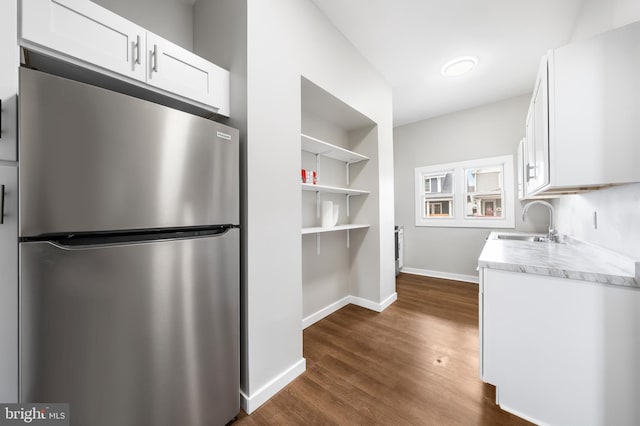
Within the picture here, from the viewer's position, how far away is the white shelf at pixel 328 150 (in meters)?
2.15

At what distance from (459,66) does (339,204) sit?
7.19 feet

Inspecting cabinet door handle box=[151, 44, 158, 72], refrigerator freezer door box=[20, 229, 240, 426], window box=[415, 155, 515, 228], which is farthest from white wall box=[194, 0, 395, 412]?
window box=[415, 155, 515, 228]

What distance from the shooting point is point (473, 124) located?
155 inches

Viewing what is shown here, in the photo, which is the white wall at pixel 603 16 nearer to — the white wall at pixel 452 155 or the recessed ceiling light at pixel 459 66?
the recessed ceiling light at pixel 459 66

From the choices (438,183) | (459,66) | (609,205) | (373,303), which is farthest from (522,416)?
(438,183)

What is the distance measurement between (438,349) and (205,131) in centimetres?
243

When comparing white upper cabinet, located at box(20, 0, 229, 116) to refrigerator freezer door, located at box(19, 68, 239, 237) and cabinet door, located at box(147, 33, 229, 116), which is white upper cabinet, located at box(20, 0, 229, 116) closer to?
cabinet door, located at box(147, 33, 229, 116)

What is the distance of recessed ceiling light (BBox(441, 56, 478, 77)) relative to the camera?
271 cm

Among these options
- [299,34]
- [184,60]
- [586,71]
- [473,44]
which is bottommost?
[586,71]

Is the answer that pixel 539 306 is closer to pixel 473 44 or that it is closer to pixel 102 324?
pixel 102 324

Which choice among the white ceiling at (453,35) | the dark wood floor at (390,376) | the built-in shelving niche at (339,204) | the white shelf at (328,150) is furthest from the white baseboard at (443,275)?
the white ceiling at (453,35)

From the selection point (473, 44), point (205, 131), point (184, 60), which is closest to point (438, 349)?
point (205, 131)

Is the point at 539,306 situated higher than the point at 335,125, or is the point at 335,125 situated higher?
the point at 335,125

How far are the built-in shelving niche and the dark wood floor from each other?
1.15 ft
